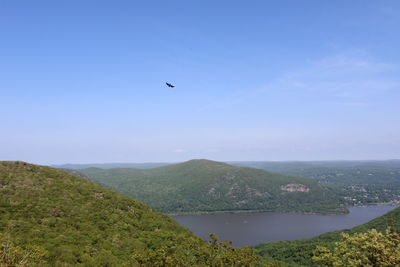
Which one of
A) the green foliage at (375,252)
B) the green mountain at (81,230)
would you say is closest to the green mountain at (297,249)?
the green mountain at (81,230)

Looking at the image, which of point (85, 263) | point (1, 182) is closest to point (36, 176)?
point (1, 182)

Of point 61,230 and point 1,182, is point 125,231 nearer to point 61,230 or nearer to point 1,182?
point 61,230

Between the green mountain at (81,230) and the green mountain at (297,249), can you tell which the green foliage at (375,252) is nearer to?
the green mountain at (81,230)

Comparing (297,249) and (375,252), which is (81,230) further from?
(297,249)

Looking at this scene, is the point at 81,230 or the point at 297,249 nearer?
the point at 81,230

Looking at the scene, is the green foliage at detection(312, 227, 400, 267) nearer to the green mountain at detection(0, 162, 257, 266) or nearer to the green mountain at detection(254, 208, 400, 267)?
the green mountain at detection(0, 162, 257, 266)

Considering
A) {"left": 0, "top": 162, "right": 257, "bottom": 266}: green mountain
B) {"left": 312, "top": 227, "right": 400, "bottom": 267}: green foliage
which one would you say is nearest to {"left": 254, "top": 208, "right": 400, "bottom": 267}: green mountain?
{"left": 0, "top": 162, "right": 257, "bottom": 266}: green mountain

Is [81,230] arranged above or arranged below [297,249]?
above

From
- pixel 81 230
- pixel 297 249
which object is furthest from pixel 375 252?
pixel 297 249
